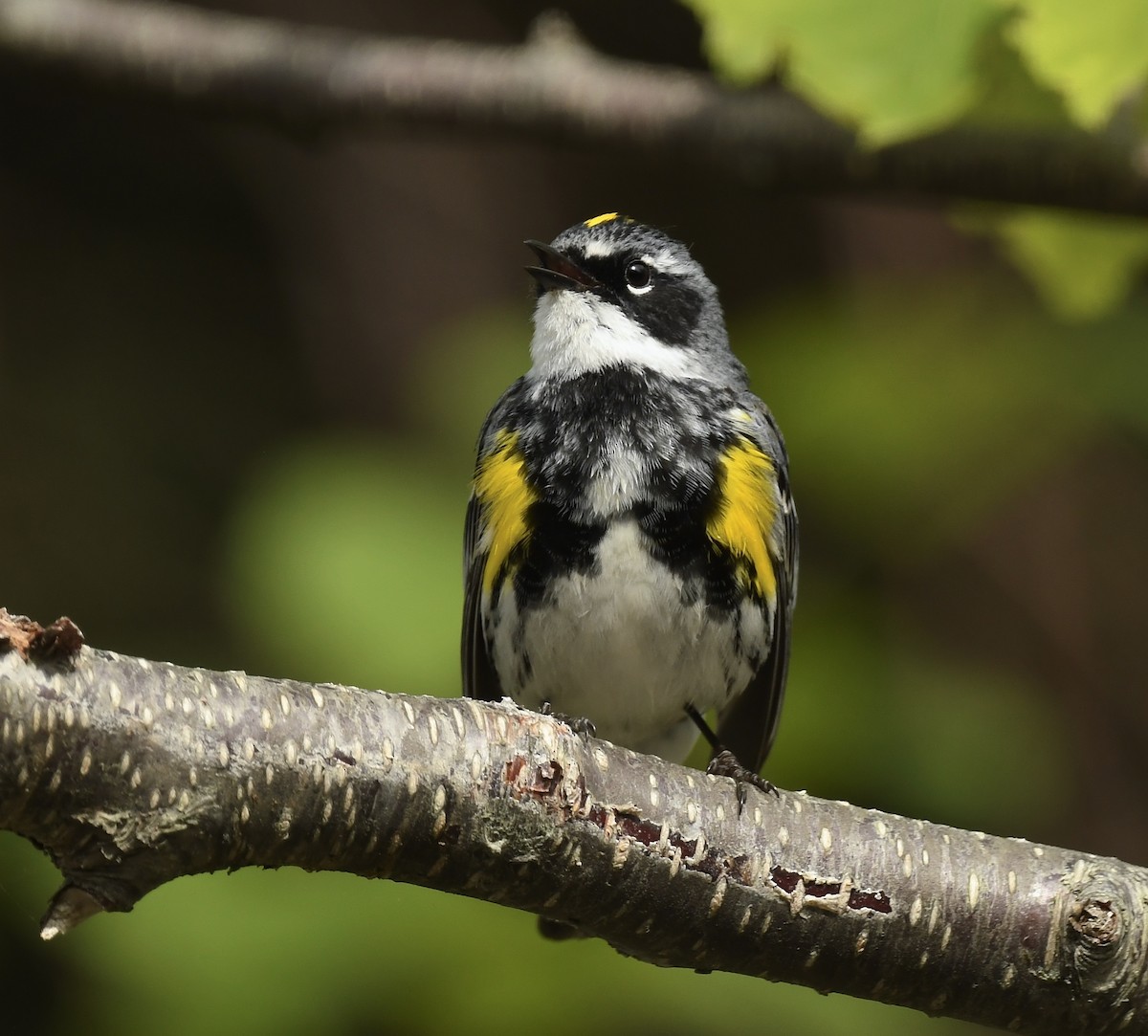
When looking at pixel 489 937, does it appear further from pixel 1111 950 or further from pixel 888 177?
pixel 888 177

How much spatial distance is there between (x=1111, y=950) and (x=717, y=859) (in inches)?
28.4

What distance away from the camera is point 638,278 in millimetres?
4637

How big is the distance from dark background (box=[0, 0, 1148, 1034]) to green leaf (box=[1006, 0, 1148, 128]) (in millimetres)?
1640

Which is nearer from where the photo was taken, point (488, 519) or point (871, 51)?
point (871, 51)

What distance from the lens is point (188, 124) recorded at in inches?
318

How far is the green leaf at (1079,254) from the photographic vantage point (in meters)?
3.95

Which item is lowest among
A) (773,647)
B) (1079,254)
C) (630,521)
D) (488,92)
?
(773,647)

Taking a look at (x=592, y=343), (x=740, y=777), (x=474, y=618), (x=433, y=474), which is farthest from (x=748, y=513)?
(x=433, y=474)

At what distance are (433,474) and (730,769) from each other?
2080 millimetres

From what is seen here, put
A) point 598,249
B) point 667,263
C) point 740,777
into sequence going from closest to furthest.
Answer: point 740,777
point 598,249
point 667,263

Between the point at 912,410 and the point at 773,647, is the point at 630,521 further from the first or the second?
the point at 912,410

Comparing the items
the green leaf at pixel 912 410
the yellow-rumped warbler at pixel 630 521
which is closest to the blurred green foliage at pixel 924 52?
the yellow-rumped warbler at pixel 630 521

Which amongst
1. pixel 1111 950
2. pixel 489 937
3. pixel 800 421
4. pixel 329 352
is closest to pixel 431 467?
pixel 800 421

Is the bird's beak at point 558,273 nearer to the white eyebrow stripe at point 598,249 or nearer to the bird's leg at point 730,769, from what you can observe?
the white eyebrow stripe at point 598,249
